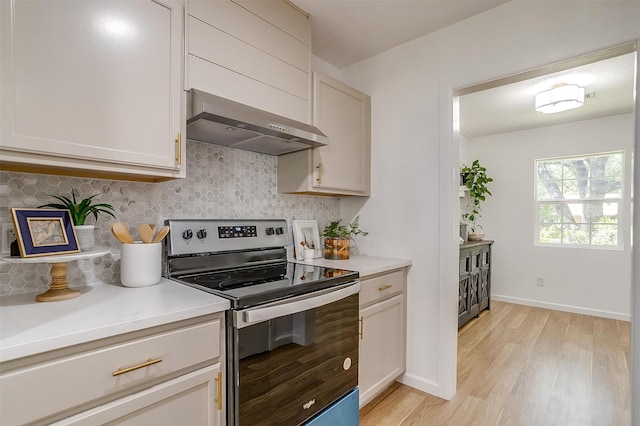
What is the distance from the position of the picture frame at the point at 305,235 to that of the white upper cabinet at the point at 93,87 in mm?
1048

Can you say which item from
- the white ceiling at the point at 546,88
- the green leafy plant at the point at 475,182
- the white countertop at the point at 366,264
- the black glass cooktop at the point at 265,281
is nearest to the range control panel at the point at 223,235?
the black glass cooktop at the point at 265,281

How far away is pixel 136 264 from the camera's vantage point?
1.32 m

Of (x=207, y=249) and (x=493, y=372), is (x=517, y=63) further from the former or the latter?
(x=493, y=372)

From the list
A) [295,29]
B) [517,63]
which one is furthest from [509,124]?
[295,29]

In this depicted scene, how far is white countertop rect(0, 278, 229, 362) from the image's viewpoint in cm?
79

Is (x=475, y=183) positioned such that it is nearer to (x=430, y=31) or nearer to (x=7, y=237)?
(x=430, y=31)

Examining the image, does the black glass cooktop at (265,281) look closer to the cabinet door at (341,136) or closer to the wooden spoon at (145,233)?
the wooden spoon at (145,233)

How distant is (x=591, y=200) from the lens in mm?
4008

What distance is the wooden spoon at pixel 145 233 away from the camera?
4.54 feet

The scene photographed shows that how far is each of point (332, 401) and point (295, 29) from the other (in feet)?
6.67

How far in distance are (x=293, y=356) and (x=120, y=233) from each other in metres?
0.89

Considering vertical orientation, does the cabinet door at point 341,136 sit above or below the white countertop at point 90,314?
above

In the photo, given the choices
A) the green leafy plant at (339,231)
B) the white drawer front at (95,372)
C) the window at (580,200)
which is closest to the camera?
the white drawer front at (95,372)

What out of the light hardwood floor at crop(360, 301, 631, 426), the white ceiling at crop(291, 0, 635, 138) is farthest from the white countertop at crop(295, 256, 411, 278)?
the white ceiling at crop(291, 0, 635, 138)
